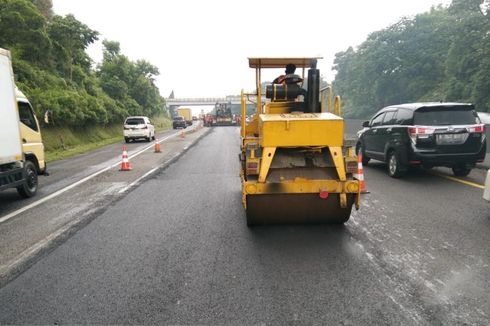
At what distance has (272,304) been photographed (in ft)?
11.5

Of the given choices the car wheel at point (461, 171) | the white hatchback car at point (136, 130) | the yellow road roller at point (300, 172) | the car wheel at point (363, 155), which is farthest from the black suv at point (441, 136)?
the white hatchback car at point (136, 130)

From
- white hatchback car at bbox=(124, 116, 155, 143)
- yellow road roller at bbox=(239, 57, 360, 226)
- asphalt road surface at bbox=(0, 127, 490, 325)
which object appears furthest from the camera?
white hatchback car at bbox=(124, 116, 155, 143)

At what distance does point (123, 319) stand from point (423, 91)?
5752cm

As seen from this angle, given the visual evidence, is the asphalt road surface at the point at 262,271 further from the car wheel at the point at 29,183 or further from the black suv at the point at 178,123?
the black suv at the point at 178,123

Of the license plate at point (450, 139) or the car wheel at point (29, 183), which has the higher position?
the license plate at point (450, 139)

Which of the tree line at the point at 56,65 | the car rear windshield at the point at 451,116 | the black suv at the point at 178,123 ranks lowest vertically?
the black suv at the point at 178,123

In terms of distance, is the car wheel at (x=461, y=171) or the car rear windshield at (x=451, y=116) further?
the car wheel at (x=461, y=171)

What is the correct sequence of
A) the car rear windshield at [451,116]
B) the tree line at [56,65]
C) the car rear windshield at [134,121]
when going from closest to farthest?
Result: the car rear windshield at [451,116] < the tree line at [56,65] < the car rear windshield at [134,121]

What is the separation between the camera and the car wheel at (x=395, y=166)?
31.4ft

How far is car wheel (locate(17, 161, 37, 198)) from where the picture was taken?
828 cm

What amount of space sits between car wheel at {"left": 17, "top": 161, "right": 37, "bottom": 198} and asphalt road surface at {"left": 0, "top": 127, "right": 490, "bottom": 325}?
256 centimetres

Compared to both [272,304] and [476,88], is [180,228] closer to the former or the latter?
[272,304]

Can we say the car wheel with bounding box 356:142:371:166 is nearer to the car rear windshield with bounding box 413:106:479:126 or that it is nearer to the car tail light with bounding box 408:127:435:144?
the car tail light with bounding box 408:127:435:144

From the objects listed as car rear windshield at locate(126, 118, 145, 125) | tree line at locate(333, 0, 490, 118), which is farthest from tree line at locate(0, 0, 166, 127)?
tree line at locate(333, 0, 490, 118)
